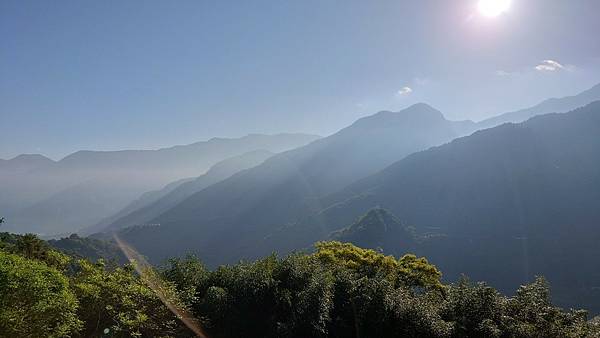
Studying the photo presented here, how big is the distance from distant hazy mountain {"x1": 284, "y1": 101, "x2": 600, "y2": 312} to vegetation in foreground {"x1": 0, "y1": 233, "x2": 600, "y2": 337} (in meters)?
94.0

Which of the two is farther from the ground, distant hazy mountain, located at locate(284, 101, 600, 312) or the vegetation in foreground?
the vegetation in foreground

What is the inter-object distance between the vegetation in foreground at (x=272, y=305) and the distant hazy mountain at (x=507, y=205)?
9398cm

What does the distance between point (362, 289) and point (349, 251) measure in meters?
13.6

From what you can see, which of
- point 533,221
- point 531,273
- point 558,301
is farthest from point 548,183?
point 558,301

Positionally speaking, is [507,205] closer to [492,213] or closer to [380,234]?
[492,213]

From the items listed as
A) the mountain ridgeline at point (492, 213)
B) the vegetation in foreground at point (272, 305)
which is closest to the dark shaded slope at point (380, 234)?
the mountain ridgeline at point (492, 213)

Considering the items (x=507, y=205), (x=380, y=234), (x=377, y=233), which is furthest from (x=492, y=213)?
(x=377, y=233)

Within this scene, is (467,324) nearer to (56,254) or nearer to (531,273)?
(56,254)

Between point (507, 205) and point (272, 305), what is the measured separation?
5971 inches

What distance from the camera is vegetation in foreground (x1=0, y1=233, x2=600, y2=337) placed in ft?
32.9

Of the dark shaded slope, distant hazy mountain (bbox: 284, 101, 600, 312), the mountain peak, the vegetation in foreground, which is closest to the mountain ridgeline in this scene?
distant hazy mountain (bbox: 284, 101, 600, 312)

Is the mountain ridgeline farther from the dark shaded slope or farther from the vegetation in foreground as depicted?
the vegetation in foreground

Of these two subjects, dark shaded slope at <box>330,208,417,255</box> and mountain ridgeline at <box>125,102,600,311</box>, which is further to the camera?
dark shaded slope at <box>330,208,417,255</box>

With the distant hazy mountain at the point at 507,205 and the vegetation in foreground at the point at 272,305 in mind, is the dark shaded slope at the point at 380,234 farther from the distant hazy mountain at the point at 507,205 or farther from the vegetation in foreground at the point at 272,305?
the vegetation in foreground at the point at 272,305
